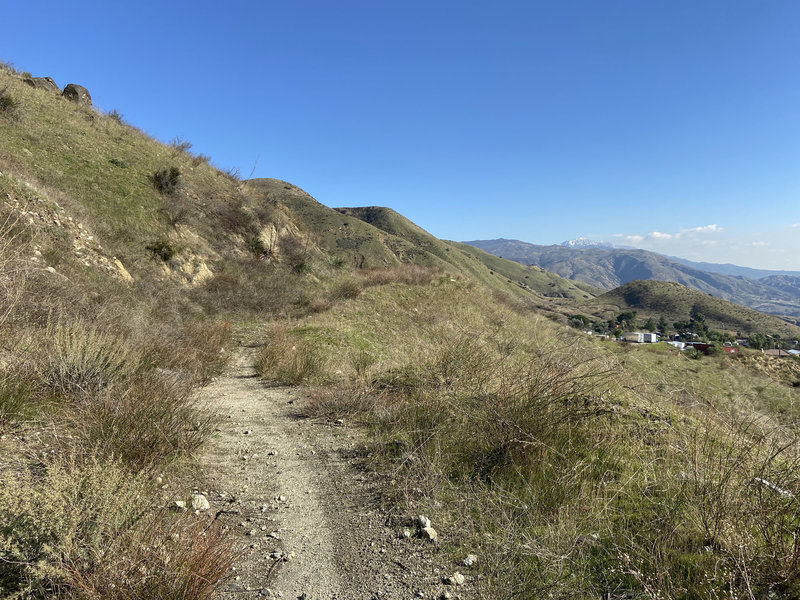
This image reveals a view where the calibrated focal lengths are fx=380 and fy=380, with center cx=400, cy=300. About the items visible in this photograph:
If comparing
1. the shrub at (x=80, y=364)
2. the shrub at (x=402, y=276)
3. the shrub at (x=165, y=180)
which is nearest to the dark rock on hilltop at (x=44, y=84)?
the shrub at (x=165, y=180)

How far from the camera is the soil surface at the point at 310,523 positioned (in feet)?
7.98

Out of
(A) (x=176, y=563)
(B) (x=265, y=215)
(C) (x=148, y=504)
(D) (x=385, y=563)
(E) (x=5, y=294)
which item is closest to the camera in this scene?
(A) (x=176, y=563)

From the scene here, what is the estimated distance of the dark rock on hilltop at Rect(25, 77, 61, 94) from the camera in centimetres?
2153

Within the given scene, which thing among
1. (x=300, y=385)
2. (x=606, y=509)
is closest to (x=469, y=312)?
(x=300, y=385)

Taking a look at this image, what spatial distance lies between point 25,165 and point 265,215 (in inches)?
408

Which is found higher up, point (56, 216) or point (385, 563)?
point (56, 216)

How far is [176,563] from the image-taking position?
1.95m

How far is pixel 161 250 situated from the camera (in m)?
14.8

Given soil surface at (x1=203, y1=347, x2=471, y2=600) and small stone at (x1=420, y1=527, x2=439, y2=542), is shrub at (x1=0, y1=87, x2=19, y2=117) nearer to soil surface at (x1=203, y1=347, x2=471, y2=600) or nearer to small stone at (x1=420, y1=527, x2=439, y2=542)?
soil surface at (x1=203, y1=347, x2=471, y2=600)

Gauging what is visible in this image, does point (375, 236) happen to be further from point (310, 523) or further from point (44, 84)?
point (310, 523)

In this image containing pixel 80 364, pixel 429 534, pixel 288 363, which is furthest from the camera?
pixel 288 363

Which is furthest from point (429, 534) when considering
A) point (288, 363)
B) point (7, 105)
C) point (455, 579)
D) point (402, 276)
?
point (7, 105)

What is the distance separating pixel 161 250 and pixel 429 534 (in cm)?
1562

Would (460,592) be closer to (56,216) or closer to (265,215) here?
(56,216)
